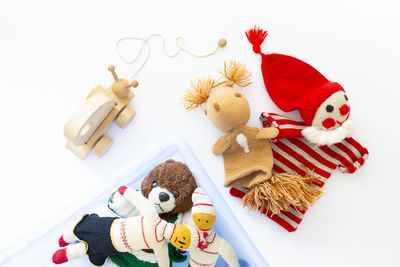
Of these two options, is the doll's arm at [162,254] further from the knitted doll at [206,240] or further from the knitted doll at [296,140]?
the knitted doll at [296,140]

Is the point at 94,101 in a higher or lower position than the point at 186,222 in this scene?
higher

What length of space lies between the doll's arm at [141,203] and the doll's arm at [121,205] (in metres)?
0.02

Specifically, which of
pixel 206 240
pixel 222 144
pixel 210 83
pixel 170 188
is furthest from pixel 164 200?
pixel 210 83

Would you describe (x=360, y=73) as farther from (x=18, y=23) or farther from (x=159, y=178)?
(x=18, y=23)

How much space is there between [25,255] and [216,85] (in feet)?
2.21

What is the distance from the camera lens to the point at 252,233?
89 cm

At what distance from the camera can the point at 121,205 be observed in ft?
2.39

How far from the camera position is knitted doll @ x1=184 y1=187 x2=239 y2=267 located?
665 millimetres

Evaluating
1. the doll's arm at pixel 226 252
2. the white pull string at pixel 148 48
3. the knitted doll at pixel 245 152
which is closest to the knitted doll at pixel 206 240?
the doll's arm at pixel 226 252

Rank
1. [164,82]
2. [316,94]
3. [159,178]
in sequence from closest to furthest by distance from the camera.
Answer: [159,178] → [316,94] → [164,82]

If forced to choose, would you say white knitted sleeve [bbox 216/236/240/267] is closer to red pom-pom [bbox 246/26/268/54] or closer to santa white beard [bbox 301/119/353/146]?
santa white beard [bbox 301/119/353/146]

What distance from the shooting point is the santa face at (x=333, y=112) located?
80 centimetres

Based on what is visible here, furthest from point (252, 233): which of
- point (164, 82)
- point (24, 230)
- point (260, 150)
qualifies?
point (24, 230)

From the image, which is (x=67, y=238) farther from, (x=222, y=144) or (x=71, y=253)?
(x=222, y=144)
